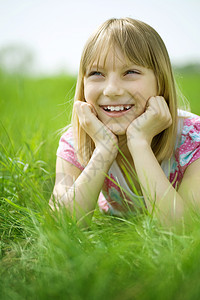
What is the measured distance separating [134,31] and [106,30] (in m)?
0.17

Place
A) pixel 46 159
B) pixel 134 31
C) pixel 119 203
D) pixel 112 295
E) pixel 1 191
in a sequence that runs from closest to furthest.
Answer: pixel 112 295, pixel 134 31, pixel 1 191, pixel 119 203, pixel 46 159

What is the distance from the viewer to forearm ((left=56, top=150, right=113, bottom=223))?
1.70m

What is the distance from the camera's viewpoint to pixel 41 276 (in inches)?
46.6

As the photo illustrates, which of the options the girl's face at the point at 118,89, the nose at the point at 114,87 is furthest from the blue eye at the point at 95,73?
the nose at the point at 114,87

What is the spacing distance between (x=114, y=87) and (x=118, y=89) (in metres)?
0.03

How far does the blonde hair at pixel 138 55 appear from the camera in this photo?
1841 millimetres

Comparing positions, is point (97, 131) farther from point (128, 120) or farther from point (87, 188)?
point (87, 188)

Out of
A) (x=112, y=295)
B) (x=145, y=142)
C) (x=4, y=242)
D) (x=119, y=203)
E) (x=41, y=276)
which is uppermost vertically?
(x=145, y=142)

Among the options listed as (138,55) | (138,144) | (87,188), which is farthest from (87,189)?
(138,55)

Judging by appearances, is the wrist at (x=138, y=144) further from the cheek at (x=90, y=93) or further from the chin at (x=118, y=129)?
the cheek at (x=90, y=93)

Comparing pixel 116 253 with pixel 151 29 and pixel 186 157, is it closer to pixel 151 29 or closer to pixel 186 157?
pixel 186 157

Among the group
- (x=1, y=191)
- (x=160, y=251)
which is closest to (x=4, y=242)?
(x=1, y=191)

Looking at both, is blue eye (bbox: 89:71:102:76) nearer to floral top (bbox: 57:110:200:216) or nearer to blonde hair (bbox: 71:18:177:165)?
blonde hair (bbox: 71:18:177:165)

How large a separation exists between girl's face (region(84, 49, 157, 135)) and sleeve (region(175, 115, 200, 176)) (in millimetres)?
325
